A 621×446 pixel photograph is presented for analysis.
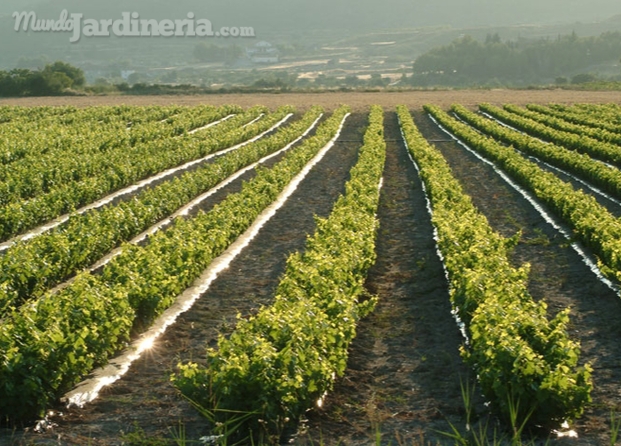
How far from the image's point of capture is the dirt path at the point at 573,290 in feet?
27.8

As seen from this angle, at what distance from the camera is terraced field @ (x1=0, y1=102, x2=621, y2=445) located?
25.7ft

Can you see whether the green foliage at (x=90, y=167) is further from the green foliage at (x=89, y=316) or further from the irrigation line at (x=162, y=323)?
the green foliage at (x=89, y=316)

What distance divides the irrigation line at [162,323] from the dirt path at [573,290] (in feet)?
15.2

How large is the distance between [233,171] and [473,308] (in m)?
15.7

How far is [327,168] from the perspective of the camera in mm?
26031

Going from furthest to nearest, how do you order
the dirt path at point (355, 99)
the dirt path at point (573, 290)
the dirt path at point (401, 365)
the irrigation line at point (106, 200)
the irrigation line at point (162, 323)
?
the dirt path at point (355, 99) → the irrigation line at point (106, 200) → the irrigation line at point (162, 323) → the dirt path at point (573, 290) → the dirt path at point (401, 365)

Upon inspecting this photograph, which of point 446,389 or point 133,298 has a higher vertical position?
point 133,298

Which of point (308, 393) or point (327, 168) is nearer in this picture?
point (308, 393)

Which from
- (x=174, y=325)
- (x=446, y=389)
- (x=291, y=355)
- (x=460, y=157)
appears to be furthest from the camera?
(x=460, y=157)

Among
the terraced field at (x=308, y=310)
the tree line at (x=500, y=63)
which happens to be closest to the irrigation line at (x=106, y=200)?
the terraced field at (x=308, y=310)

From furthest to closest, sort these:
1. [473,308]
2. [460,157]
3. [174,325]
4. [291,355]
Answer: [460,157] → [174,325] → [473,308] → [291,355]

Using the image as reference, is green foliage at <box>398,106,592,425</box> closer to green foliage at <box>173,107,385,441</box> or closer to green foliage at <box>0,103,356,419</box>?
green foliage at <box>173,107,385,441</box>

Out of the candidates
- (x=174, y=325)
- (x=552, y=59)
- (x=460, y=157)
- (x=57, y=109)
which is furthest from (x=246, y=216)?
(x=552, y=59)

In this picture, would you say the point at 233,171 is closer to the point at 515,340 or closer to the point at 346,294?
the point at 346,294
